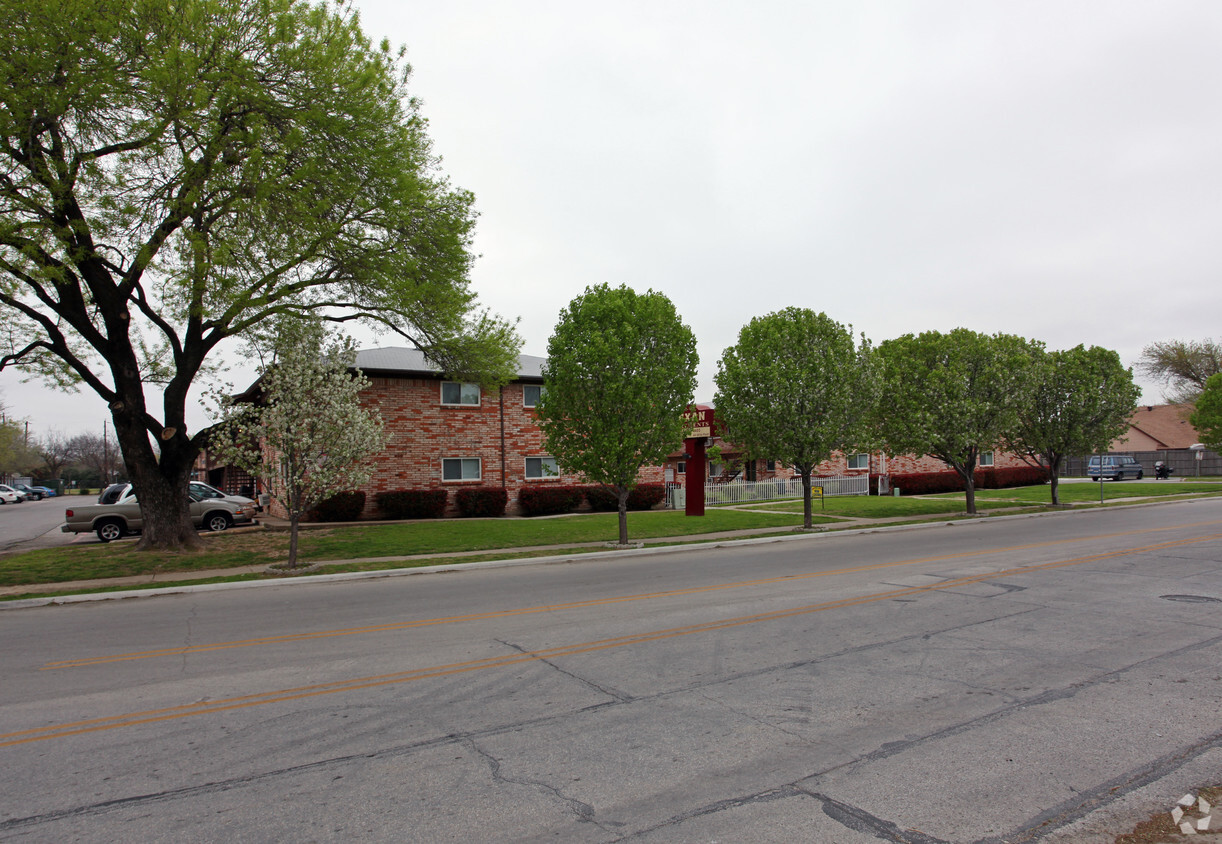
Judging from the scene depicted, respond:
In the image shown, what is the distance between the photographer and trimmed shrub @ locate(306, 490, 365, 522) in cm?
2480

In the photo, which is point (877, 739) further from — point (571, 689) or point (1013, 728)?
point (571, 689)

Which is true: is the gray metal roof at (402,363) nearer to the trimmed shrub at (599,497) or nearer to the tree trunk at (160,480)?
the trimmed shrub at (599,497)

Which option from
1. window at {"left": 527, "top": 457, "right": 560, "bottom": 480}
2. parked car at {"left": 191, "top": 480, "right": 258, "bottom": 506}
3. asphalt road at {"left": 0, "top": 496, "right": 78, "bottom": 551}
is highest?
window at {"left": 527, "top": 457, "right": 560, "bottom": 480}

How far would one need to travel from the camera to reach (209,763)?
462 centimetres

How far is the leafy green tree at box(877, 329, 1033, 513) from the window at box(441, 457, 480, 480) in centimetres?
1528

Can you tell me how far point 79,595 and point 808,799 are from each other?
12796 mm

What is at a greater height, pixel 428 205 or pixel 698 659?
pixel 428 205

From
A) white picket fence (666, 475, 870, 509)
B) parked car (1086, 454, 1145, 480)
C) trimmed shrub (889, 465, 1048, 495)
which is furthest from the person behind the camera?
parked car (1086, 454, 1145, 480)

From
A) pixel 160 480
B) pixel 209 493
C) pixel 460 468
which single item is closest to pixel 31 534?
pixel 209 493

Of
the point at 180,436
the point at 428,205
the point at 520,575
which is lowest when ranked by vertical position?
the point at 520,575

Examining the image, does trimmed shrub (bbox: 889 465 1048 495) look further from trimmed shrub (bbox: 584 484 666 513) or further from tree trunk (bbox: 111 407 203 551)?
tree trunk (bbox: 111 407 203 551)

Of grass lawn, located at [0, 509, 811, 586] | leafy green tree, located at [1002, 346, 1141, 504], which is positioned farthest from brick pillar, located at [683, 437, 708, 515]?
leafy green tree, located at [1002, 346, 1141, 504]

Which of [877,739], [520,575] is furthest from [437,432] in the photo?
[877,739]

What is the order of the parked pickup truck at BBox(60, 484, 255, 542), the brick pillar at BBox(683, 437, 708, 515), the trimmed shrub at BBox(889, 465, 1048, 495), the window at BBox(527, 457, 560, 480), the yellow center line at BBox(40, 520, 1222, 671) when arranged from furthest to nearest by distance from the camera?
1. the trimmed shrub at BBox(889, 465, 1048, 495)
2. the window at BBox(527, 457, 560, 480)
3. the brick pillar at BBox(683, 437, 708, 515)
4. the parked pickup truck at BBox(60, 484, 255, 542)
5. the yellow center line at BBox(40, 520, 1222, 671)
